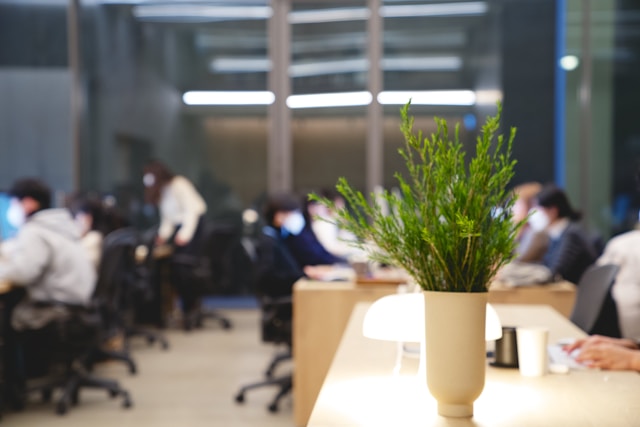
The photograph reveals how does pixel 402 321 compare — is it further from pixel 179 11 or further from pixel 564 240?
pixel 179 11

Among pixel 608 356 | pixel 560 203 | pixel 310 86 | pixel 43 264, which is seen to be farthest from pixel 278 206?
pixel 310 86

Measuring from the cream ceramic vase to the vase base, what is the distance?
0.04 feet

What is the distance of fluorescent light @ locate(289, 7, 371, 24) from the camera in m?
9.55

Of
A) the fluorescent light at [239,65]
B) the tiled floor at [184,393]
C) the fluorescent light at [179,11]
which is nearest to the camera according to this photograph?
the tiled floor at [184,393]

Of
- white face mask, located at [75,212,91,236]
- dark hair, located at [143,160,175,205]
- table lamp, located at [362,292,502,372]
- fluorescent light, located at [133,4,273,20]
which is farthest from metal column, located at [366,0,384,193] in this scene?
table lamp, located at [362,292,502,372]

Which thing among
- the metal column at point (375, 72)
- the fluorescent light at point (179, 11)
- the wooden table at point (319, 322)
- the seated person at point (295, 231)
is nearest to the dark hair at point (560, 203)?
the wooden table at point (319, 322)

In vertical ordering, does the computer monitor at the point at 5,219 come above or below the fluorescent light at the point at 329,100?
below

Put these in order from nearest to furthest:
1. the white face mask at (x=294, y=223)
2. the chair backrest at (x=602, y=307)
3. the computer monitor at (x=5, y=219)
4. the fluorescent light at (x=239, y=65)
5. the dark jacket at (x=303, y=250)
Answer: the chair backrest at (x=602, y=307), the white face mask at (x=294, y=223), the dark jacket at (x=303, y=250), the computer monitor at (x=5, y=219), the fluorescent light at (x=239, y=65)

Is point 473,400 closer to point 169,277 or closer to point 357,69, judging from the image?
point 169,277

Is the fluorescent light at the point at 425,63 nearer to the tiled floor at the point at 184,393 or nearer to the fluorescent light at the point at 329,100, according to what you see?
the fluorescent light at the point at 329,100

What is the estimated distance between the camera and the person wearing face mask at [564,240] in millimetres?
5145

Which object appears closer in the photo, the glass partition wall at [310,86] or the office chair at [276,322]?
the office chair at [276,322]

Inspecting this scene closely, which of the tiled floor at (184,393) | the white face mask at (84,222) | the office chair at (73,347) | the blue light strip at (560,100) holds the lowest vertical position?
the tiled floor at (184,393)

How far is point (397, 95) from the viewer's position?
953 cm
